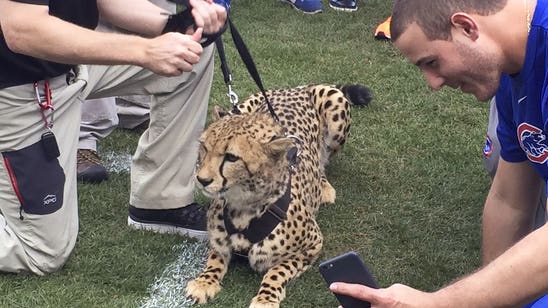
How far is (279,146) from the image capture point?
372cm

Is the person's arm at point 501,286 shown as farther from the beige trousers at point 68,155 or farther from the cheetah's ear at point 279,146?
the beige trousers at point 68,155

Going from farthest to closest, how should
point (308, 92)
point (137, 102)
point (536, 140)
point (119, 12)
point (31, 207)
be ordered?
point (137, 102), point (308, 92), point (119, 12), point (31, 207), point (536, 140)

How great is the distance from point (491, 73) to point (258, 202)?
57.7 inches

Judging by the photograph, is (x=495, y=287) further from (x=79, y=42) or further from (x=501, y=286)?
(x=79, y=42)

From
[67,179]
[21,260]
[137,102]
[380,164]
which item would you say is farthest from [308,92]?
[21,260]

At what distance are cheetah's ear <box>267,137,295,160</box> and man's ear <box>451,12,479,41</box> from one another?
1.26 m

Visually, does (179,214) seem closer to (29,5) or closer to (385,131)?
(29,5)

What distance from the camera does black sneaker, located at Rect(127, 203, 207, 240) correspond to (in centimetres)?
430

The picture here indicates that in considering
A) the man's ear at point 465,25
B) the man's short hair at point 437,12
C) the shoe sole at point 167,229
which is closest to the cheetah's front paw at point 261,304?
the shoe sole at point 167,229

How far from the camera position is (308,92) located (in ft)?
16.5

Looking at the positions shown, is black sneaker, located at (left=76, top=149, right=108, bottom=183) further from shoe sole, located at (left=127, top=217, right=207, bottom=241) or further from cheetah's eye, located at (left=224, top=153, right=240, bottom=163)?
cheetah's eye, located at (left=224, top=153, right=240, bottom=163)

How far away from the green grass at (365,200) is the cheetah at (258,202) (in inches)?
4.1

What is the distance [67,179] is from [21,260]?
0.44 meters

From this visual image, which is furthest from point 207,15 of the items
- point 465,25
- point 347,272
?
point 347,272
